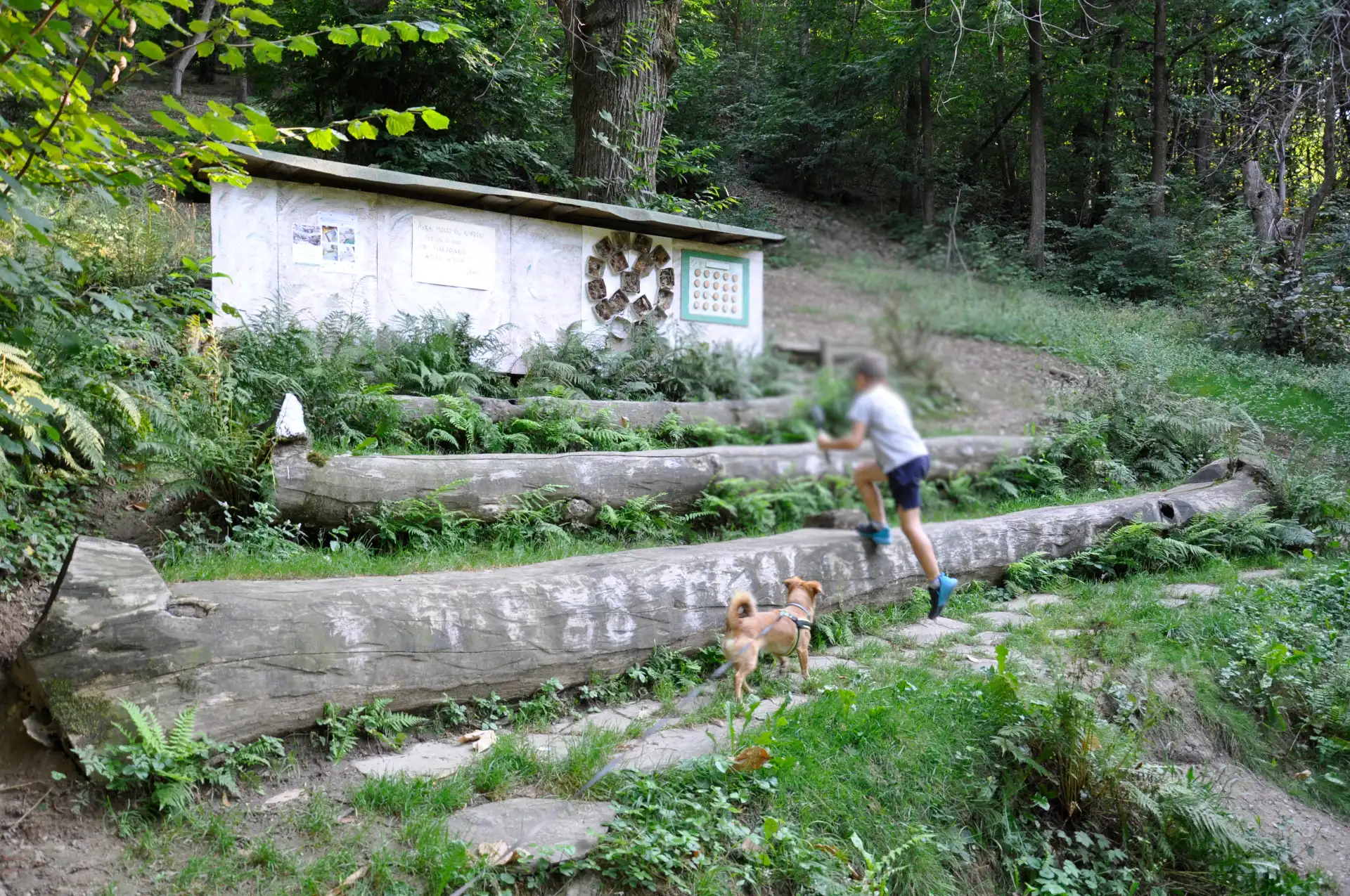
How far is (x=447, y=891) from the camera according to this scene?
3.36 meters

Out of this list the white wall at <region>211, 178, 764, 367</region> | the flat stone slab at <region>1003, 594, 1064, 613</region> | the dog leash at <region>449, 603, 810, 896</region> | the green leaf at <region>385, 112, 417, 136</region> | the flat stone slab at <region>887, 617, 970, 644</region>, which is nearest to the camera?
the dog leash at <region>449, 603, 810, 896</region>

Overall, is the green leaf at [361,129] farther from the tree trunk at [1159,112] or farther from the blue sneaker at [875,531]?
the blue sneaker at [875,531]

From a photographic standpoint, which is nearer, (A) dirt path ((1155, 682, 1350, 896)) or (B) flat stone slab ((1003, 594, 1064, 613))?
(A) dirt path ((1155, 682, 1350, 896))

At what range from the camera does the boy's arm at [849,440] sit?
2.87 feet

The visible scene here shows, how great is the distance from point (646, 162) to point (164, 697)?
3.25m

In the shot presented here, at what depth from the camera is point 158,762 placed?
11.4ft

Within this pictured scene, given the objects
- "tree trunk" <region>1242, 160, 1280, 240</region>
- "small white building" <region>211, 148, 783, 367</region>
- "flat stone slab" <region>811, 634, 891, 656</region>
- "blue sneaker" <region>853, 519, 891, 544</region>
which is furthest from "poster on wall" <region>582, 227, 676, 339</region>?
"tree trunk" <region>1242, 160, 1280, 240</region>

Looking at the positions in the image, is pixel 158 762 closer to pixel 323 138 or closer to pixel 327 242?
pixel 323 138

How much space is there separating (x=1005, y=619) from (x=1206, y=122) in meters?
3.99

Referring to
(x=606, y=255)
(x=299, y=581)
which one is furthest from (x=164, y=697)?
(x=606, y=255)

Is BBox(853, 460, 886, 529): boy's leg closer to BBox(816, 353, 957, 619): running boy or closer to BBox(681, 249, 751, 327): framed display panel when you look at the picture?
BBox(816, 353, 957, 619): running boy

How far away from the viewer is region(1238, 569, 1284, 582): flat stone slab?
297 inches

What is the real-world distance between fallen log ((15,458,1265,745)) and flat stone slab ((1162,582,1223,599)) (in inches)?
56.8

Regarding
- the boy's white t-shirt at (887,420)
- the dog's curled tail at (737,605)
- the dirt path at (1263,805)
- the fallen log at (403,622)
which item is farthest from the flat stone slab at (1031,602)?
the boy's white t-shirt at (887,420)
